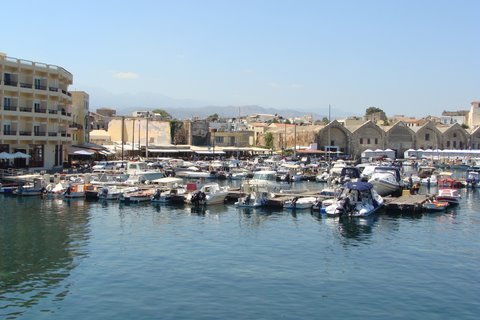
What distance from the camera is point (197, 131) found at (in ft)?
390

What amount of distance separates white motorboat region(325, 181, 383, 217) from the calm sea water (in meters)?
1.24

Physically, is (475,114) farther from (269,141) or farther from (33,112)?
(33,112)

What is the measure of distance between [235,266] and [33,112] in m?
48.4

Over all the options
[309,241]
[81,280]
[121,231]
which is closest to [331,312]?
[81,280]

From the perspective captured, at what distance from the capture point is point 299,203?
4956 cm

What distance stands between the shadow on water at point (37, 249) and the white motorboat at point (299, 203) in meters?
15.9

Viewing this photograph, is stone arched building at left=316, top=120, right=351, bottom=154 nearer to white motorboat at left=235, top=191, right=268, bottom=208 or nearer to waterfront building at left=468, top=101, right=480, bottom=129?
waterfront building at left=468, top=101, right=480, bottom=129

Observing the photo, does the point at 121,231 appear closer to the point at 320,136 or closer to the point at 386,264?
the point at 386,264

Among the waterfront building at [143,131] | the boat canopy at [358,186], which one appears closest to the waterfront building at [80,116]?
the waterfront building at [143,131]

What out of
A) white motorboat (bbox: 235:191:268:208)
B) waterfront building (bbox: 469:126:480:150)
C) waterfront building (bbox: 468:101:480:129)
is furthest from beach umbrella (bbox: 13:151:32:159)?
waterfront building (bbox: 468:101:480:129)

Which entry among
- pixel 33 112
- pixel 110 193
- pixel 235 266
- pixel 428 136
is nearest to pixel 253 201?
pixel 110 193

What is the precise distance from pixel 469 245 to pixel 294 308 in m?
16.7

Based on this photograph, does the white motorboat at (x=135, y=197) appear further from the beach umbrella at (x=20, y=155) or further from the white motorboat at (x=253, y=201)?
the beach umbrella at (x=20, y=155)

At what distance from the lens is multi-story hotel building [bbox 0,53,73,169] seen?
67875 millimetres
